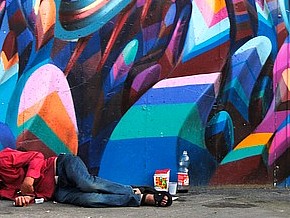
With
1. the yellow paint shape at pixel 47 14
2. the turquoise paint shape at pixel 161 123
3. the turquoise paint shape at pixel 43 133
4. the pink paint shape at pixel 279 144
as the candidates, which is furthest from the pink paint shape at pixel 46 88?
the pink paint shape at pixel 279 144

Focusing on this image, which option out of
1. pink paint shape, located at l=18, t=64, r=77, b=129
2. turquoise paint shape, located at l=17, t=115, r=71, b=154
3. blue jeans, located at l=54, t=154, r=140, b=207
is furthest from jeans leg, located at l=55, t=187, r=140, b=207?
pink paint shape, located at l=18, t=64, r=77, b=129

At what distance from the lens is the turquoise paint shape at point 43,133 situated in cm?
620

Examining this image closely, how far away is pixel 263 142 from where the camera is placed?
6836 millimetres

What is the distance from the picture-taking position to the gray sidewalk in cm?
524

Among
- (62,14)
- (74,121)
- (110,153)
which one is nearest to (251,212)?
(110,153)

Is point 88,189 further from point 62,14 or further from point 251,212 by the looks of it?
point 62,14

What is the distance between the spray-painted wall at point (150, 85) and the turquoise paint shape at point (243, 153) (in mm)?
12

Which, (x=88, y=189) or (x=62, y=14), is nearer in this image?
(x=88, y=189)

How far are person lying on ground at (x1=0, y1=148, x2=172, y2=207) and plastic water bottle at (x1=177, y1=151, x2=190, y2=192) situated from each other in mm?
879

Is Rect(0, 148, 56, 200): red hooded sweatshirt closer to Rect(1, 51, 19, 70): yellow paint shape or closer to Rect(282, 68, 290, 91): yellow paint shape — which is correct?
Rect(1, 51, 19, 70): yellow paint shape

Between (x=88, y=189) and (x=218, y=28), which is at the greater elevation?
(x=218, y=28)

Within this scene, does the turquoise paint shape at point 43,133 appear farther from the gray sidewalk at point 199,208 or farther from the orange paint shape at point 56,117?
the gray sidewalk at point 199,208

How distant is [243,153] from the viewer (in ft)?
22.3

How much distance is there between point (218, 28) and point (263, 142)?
1.41 m
